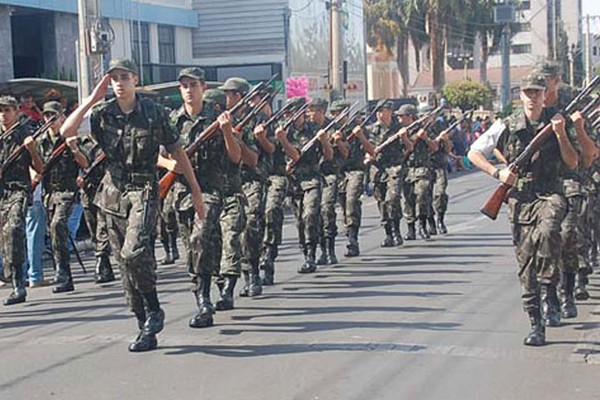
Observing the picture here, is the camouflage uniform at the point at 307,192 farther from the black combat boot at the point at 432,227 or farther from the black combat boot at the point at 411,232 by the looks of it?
the black combat boot at the point at 432,227

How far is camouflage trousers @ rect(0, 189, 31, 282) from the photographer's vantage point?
9.24 metres

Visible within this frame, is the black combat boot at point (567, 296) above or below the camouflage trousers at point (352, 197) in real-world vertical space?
below

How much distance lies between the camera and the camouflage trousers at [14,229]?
9.24 metres

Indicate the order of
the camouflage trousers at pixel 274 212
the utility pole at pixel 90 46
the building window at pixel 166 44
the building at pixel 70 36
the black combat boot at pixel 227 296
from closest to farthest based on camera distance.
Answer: the black combat boot at pixel 227 296, the camouflage trousers at pixel 274 212, the utility pole at pixel 90 46, the building at pixel 70 36, the building window at pixel 166 44

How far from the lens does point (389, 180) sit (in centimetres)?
1370

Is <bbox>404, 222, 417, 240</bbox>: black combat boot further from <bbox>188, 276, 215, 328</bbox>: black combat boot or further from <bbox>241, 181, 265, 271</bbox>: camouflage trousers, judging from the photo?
<bbox>188, 276, 215, 328</bbox>: black combat boot

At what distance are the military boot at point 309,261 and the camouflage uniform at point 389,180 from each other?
2427 millimetres

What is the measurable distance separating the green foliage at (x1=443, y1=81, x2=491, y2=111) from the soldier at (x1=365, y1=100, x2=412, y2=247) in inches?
1430

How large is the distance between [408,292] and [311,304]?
3.48 feet

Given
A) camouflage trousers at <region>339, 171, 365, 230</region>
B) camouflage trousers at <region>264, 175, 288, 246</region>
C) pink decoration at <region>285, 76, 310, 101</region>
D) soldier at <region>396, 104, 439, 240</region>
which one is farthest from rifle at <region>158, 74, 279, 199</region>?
pink decoration at <region>285, 76, 310, 101</region>

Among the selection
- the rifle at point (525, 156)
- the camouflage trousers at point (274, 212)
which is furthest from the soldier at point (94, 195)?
the rifle at point (525, 156)

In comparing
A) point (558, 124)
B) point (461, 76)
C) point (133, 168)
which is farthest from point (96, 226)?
point (461, 76)

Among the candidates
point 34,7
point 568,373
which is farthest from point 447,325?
point 34,7

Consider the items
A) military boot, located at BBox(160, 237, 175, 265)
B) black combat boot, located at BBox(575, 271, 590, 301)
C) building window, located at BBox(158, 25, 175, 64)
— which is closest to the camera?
black combat boot, located at BBox(575, 271, 590, 301)
